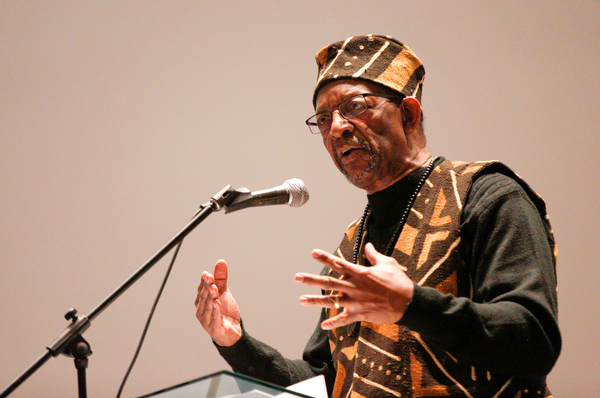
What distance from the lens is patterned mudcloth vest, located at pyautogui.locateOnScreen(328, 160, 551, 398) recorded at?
4.60 feet

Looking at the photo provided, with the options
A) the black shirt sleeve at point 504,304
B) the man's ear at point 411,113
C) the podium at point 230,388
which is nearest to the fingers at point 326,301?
the black shirt sleeve at point 504,304

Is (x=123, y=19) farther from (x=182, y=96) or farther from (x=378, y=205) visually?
(x=378, y=205)

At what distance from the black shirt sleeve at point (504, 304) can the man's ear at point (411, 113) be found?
50cm

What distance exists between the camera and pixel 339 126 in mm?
1822

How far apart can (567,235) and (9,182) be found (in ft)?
8.98

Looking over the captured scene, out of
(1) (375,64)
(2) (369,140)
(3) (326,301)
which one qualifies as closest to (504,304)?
(3) (326,301)

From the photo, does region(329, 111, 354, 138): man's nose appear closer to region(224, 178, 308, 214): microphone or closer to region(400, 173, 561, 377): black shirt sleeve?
region(224, 178, 308, 214): microphone

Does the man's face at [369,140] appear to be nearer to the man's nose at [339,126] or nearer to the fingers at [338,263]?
the man's nose at [339,126]

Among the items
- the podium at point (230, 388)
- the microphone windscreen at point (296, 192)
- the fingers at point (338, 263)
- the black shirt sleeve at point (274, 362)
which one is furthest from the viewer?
the black shirt sleeve at point (274, 362)

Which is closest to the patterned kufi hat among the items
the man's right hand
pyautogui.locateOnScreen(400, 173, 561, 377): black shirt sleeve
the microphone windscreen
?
the microphone windscreen

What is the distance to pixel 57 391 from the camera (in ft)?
9.00

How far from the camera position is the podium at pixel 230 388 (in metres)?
0.89

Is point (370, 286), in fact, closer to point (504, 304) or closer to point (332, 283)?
point (332, 283)

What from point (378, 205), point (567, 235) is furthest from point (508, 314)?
point (567, 235)
